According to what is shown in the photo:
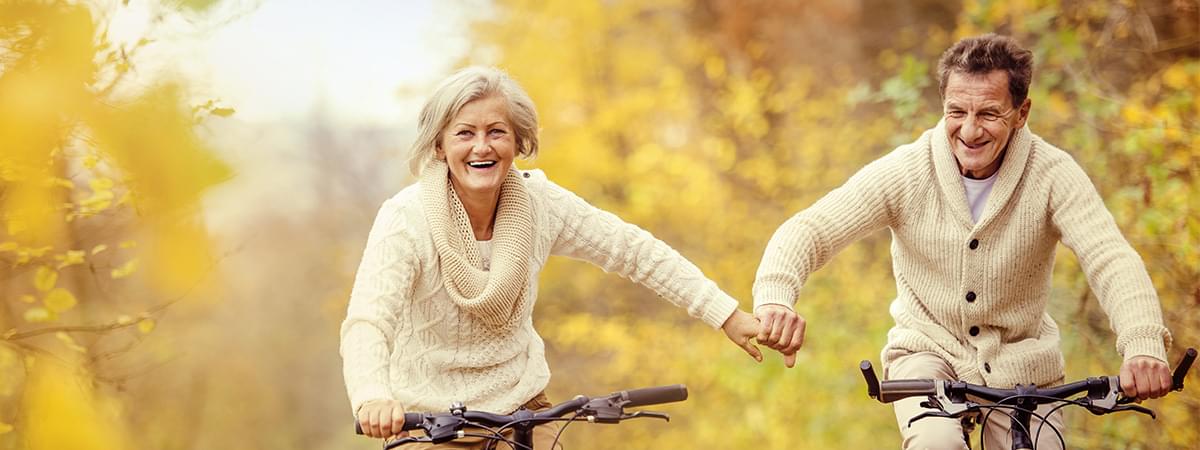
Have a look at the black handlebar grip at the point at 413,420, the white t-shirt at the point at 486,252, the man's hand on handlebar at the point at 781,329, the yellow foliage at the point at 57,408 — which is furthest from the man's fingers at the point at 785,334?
the yellow foliage at the point at 57,408

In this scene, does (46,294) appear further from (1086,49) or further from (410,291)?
(1086,49)

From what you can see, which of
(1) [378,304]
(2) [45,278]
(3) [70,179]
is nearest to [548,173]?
(3) [70,179]

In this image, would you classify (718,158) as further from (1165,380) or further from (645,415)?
(645,415)

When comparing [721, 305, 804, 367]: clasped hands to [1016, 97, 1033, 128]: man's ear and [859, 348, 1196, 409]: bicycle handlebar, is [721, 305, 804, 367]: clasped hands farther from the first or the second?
[1016, 97, 1033, 128]: man's ear

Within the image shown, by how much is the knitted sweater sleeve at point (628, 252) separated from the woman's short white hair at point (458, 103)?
34 centimetres

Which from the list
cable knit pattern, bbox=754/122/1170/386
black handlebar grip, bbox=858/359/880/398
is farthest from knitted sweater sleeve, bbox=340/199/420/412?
black handlebar grip, bbox=858/359/880/398

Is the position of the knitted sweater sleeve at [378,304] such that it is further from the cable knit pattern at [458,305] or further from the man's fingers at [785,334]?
the man's fingers at [785,334]

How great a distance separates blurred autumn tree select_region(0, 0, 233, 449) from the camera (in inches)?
199

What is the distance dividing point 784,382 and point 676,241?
101 inches

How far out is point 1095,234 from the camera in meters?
3.73

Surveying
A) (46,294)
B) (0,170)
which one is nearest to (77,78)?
(0,170)

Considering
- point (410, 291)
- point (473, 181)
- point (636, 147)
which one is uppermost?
point (636, 147)

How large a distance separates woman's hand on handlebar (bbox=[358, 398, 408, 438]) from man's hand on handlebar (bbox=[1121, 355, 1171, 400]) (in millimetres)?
1902

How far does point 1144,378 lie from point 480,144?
195cm
